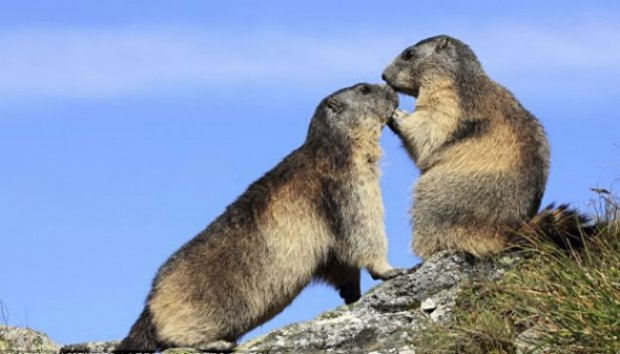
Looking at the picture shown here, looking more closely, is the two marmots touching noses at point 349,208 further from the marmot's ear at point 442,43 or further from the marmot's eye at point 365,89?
the marmot's ear at point 442,43

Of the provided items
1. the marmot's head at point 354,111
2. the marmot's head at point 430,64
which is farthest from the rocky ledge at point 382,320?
the marmot's head at point 430,64

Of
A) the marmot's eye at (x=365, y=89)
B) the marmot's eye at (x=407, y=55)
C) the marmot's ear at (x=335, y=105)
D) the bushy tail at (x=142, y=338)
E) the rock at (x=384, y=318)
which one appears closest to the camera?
the rock at (x=384, y=318)

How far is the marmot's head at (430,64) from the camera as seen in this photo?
45.0 feet

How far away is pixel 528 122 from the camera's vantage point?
42.6ft

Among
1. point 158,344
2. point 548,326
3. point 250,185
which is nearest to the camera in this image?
point 548,326

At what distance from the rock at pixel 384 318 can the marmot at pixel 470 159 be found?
0.79 metres

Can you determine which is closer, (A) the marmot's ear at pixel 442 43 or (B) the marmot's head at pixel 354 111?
(B) the marmot's head at pixel 354 111

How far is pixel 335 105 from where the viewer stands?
42.5 ft

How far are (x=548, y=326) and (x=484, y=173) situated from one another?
157 inches

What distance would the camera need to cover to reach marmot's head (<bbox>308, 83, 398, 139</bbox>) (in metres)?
12.8

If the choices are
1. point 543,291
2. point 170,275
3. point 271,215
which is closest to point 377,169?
point 271,215

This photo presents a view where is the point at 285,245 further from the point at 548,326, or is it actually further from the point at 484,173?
the point at 548,326

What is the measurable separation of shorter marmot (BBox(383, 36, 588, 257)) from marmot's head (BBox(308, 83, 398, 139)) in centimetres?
31

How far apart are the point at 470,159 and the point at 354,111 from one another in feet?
5.12
